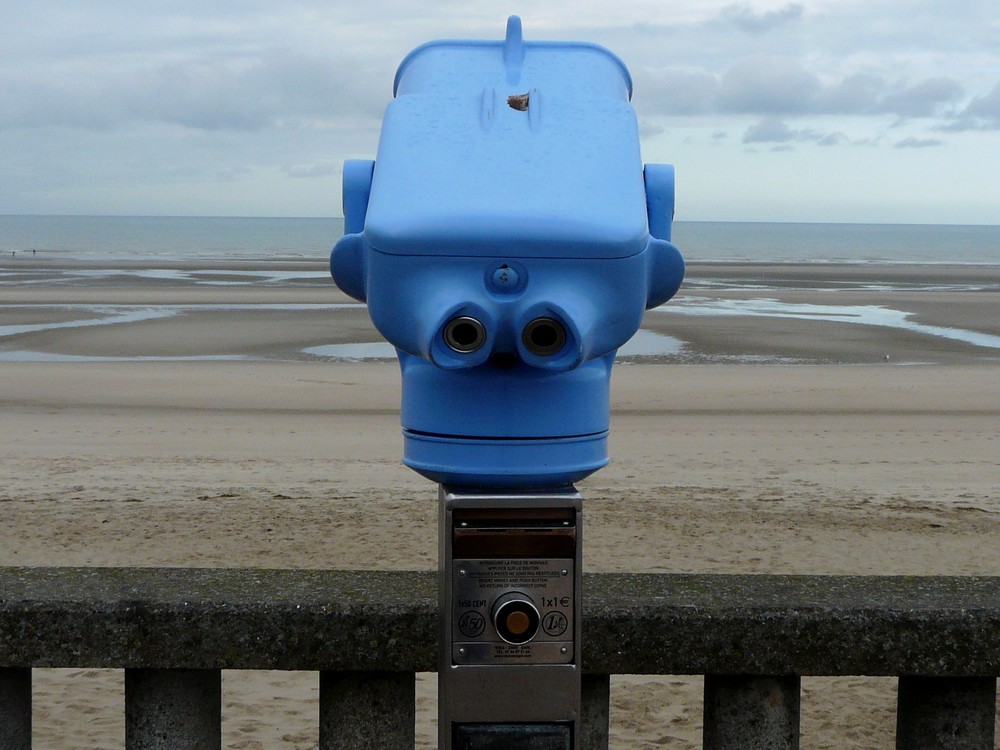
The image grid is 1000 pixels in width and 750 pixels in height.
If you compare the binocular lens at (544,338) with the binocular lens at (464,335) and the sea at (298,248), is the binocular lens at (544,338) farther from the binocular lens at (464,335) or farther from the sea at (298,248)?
the sea at (298,248)

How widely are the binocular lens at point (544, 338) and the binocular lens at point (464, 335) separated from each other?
0.06 meters

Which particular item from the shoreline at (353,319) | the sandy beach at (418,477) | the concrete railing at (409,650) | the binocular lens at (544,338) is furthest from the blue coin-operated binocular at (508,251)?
the shoreline at (353,319)

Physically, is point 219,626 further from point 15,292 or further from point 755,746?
point 15,292

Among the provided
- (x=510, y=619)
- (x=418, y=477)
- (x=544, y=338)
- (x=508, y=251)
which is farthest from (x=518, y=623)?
(x=418, y=477)

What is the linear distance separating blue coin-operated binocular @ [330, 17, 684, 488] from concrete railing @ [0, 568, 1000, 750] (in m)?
0.36

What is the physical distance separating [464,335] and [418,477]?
23.7 feet

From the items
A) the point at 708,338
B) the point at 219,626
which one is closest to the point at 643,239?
the point at 219,626

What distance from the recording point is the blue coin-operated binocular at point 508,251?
168 centimetres

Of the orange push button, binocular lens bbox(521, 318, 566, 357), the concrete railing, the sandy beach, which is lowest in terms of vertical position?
the sandy beach

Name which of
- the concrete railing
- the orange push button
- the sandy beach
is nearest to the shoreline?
the sandy beach

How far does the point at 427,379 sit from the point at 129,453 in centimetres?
884

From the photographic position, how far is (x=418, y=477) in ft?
29.0

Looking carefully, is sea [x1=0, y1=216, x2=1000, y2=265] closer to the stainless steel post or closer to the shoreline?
the shoreline

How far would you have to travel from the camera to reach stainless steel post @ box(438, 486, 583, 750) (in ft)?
5.87
